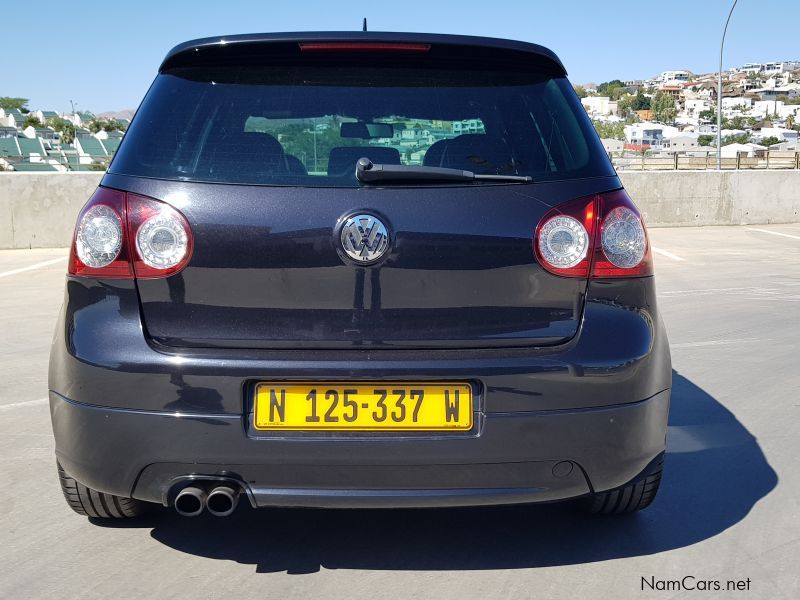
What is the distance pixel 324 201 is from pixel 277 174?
0.54ft

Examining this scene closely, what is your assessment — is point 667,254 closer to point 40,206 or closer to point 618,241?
point 40,206

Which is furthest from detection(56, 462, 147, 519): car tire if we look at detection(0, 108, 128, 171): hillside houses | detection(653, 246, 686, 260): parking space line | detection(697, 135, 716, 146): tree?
detection(697, 135, 716, 146): tree

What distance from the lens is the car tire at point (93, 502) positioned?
11.2 ft

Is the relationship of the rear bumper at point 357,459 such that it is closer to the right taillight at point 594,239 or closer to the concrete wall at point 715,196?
the right taillight at point 594,239

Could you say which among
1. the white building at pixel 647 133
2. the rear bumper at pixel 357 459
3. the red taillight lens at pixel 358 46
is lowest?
the white building at pixel 647 133

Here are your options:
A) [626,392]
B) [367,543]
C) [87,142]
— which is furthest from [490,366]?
[87,142]

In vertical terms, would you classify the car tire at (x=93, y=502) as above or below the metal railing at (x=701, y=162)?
above

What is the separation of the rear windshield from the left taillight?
4.0 inches

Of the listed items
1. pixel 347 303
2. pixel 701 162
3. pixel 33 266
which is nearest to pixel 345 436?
pixel 347 303

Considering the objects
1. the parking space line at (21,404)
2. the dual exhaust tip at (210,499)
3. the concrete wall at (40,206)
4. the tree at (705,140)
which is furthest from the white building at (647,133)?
the dual exhaust tip at (210,499)

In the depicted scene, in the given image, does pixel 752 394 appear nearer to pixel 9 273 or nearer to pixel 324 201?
pixel 324 201

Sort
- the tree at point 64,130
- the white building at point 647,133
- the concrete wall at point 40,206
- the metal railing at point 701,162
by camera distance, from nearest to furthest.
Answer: the concrete wall at point 40,206 < the metal railing at point 701,162 < the tree at point 64,130 < the white building at point 647,133

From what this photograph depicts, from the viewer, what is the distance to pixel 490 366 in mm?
2842

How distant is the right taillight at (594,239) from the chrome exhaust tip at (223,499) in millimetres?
1066
